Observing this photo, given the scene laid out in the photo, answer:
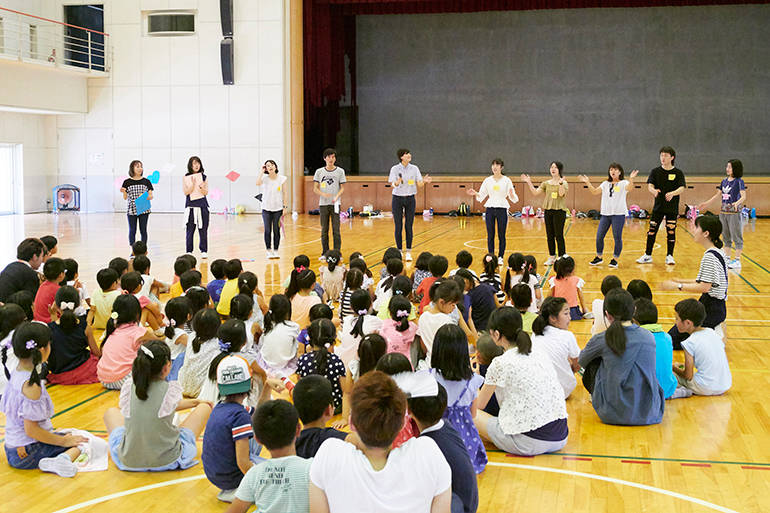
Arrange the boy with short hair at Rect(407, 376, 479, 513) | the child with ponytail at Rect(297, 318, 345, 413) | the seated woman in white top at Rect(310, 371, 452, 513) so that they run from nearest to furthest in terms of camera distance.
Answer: the seated woman in white top at Rect(310, 371, 452, 513)
the boy with short hair at Rect(407, 376, 479, 513)
the child with ponytail at Rect(297, 318, 345, 413)

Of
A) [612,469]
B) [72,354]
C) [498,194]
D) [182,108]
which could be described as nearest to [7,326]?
[72,354]

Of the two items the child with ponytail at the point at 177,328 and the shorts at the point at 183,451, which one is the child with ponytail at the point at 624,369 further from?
the child with ponytail at the point at 177,328

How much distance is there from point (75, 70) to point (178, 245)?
897 centimetres

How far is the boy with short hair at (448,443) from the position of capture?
2816 mm

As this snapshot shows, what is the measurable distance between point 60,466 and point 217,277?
3.28m

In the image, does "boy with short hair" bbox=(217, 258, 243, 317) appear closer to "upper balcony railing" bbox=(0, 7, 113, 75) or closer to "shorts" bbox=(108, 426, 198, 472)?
"shorts" bbox=(108, 426, 198, 472)

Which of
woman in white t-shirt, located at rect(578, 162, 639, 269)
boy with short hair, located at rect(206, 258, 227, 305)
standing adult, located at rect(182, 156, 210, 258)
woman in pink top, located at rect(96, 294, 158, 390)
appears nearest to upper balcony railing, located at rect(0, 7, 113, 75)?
standing adult, located at rect(182, 156, 210, 258)

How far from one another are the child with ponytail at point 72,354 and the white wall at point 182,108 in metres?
14.6

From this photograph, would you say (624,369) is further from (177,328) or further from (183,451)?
(177,328)

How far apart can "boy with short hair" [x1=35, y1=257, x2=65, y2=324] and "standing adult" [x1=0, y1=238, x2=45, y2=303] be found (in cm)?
29

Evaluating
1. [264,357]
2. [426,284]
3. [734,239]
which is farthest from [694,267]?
[264,357]

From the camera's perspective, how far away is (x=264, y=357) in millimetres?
5188

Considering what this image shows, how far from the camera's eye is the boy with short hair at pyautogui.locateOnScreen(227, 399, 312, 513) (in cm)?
267

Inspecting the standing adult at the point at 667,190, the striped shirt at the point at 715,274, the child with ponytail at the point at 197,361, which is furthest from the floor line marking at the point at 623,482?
the standing adult at the point at 667,190
